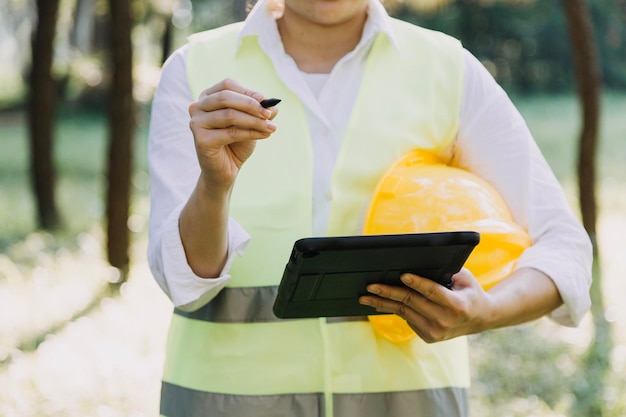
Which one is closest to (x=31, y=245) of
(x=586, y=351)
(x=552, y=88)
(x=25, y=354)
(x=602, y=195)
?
(x=25, y=354)

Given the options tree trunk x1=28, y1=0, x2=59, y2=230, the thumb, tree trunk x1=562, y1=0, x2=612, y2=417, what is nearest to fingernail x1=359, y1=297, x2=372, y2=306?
the thumb

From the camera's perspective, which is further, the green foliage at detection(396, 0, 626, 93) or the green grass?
the green foliage at detection(396, 0, 626, 93)

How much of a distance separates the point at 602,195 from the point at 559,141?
4.28 metres

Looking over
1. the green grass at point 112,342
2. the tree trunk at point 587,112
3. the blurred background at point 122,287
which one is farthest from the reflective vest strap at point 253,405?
the tree trunk at point 587,112

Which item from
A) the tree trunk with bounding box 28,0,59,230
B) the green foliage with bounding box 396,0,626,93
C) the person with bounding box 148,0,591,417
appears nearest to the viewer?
the person with bounding box 148,0,591,417

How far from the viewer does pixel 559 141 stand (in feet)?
54.2

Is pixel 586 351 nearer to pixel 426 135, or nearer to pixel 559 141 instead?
pixel 426 135

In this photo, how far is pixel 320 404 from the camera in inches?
74.5

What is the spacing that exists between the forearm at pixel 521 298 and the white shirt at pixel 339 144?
0.06 feet

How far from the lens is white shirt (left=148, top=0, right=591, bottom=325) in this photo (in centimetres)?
187

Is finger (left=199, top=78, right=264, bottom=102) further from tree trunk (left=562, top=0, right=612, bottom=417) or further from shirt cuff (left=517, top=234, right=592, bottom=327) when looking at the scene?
tree trunk (left=562, top=0, right=612, bottom=417)

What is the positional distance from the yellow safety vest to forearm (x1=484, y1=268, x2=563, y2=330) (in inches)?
7.9

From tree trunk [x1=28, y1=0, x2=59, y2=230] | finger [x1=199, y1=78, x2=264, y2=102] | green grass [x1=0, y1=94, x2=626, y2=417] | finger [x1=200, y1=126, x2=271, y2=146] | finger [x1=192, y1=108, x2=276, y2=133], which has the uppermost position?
finger [x1=199, y1=78, x2=264, y2=102]

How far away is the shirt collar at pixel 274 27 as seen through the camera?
201 centimetres
